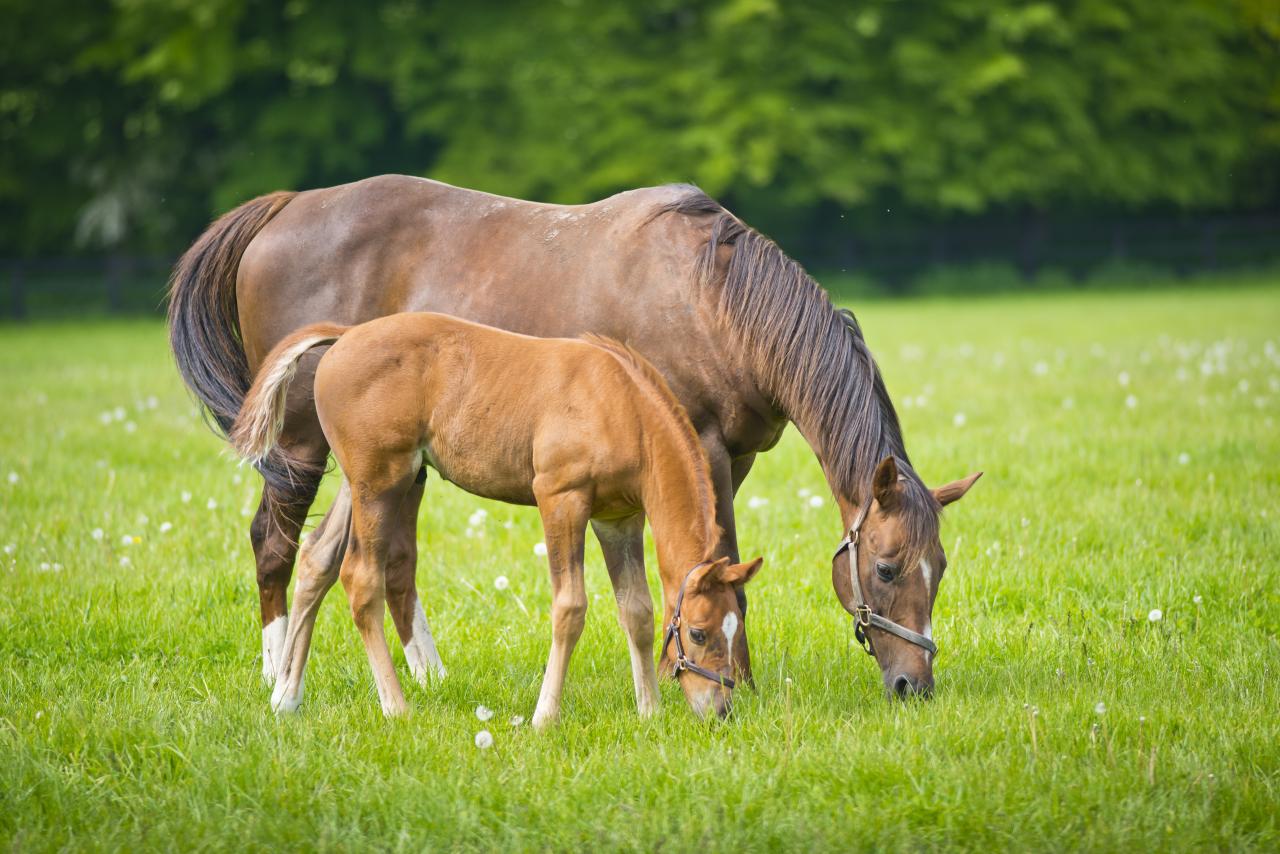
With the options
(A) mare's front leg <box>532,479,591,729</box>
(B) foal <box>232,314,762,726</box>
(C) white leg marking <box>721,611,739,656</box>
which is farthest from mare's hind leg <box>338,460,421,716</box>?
(C) white leg marking <box>721,611,739,656</box>

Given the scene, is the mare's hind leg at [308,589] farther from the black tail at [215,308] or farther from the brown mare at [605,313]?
the black tail at [215,308]

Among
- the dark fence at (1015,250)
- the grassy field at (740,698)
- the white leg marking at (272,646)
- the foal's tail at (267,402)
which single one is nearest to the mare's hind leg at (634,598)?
the grassy field at (740,698)

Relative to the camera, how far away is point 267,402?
4289 millimetres

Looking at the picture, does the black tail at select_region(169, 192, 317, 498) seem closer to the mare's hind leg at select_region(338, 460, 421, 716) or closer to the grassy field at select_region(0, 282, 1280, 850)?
the grassy field at select_region(0, 282, 1280, 850)

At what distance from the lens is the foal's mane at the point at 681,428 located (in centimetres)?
397

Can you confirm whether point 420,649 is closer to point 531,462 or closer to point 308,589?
point 308,589

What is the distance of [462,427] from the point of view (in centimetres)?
420

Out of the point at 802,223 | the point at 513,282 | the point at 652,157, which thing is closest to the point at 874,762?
the point at 513,282

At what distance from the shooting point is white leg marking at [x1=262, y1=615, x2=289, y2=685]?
15.6 feet

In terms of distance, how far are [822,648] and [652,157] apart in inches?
953

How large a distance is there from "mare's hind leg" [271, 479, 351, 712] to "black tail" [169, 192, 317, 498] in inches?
44.3

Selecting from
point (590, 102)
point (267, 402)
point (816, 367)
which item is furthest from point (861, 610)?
point (590, 102)

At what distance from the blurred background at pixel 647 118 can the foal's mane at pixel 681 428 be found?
77.1ft

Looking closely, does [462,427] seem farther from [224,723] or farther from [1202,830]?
[1202,830]
